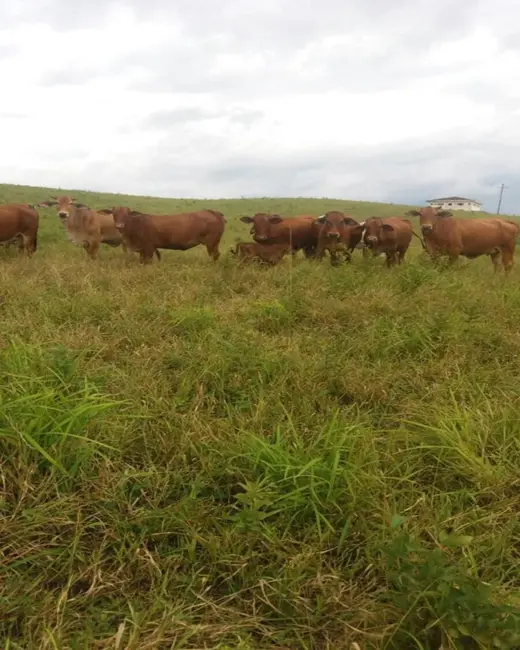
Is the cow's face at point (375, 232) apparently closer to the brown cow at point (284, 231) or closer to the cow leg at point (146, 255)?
the brown cow at point (284, 231)

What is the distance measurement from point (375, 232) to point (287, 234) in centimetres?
198

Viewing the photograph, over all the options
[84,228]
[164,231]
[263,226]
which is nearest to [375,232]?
[263,226]

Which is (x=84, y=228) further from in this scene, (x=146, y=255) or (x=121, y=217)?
(x=146, y=255)

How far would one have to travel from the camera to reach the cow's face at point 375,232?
10.4 metres

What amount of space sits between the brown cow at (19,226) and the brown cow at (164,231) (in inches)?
74.6

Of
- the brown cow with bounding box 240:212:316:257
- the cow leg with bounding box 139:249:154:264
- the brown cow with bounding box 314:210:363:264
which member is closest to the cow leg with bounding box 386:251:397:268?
the brown cow with bounding box 314:210:363:264

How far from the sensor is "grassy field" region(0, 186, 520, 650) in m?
1.86

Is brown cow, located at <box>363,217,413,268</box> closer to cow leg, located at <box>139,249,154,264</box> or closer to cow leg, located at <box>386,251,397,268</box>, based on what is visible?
cow leg, located at <box>386,251,397,268</box>

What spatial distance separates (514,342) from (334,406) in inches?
87.8

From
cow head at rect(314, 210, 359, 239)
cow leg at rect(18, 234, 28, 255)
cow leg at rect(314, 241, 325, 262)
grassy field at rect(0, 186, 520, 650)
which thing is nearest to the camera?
grassy field at rect(0, 186, 520, 650)

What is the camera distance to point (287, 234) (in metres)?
11.1

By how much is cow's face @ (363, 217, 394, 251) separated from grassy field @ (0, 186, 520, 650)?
607 cm

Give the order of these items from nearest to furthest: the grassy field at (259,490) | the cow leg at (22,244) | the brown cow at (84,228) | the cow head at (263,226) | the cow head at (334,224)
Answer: the grassy field at (259,490) → the cow head at (334,224) → the cow head at (263,226) → the cow leg at (22,244) → the brown cow at (84,228)

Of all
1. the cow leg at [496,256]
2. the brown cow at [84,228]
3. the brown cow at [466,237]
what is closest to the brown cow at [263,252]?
the brown cow at [84,228]
